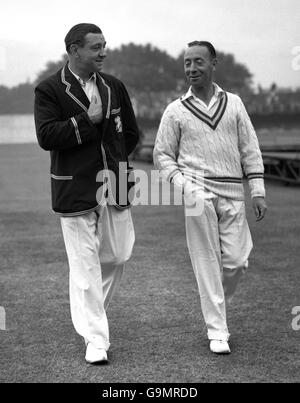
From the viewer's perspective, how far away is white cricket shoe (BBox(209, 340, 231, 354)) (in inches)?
207

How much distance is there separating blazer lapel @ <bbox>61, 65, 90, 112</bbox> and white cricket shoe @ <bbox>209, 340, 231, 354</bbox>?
→ 177 cm

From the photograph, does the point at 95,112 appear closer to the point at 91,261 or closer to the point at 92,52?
the point at 92,52

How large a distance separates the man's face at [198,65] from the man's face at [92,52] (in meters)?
0.56

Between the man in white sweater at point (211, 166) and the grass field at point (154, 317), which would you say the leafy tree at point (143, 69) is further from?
the man in white sweater at point (211, 166)

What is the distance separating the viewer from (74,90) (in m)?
5.25

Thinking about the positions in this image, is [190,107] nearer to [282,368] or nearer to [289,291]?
[282,368]

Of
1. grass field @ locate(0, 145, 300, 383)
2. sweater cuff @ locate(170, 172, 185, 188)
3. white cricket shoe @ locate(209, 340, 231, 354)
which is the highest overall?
sweater cuff @ locate(170, 172, 185, 188)

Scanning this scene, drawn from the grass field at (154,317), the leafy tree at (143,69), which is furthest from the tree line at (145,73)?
the grass field at (154,317)

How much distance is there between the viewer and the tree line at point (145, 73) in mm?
98750

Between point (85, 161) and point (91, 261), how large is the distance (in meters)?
0.66

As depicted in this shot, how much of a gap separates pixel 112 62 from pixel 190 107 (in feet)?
326

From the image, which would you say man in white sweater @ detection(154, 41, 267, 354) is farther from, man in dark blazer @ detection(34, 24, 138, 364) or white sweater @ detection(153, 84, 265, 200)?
man in dark blazer @ detection(34, 24, 138, 364)

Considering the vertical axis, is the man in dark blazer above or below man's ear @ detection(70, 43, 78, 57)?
below

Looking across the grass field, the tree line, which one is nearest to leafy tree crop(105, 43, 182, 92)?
the tree line
